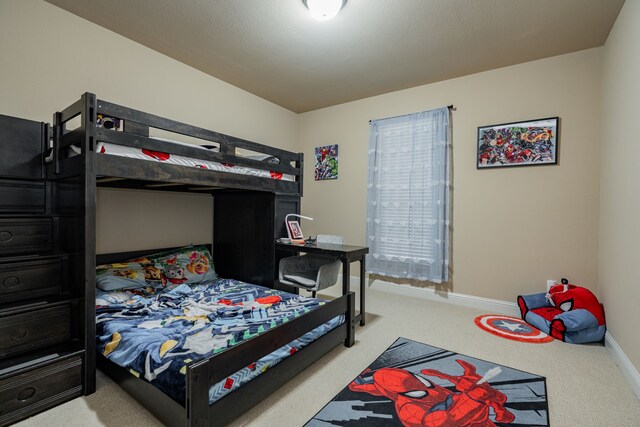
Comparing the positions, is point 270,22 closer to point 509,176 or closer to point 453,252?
point 509,176

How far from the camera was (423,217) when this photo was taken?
11.6 feet

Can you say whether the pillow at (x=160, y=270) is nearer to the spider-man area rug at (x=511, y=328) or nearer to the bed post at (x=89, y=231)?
the bed post at (x=89, y=231)

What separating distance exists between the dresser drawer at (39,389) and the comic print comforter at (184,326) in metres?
0.17

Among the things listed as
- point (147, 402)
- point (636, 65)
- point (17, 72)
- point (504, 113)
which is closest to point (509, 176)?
point (504, 113)

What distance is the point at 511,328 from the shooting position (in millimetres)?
2705

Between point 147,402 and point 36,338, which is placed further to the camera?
point 36,338

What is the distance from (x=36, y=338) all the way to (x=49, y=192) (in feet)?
3.16

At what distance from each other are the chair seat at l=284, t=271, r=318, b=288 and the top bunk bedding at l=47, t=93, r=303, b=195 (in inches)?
36.1

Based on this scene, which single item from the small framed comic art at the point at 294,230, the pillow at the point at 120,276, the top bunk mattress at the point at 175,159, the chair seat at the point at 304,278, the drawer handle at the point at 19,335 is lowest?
the drawer handle at the point at 19,335

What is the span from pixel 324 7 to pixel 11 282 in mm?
2595

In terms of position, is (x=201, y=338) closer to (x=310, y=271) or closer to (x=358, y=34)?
(x=310, y=271)

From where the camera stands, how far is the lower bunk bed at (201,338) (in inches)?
53.4

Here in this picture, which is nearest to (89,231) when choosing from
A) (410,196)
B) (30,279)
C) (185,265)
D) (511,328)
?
(30,279)

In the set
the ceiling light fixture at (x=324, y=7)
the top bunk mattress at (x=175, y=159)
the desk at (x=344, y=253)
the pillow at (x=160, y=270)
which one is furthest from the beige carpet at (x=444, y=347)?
the ceiling light fixture at (x=324, y=7)
